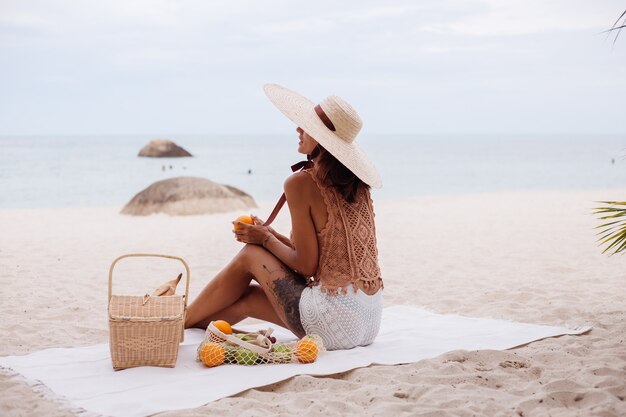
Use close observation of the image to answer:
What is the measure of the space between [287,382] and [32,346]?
1.83 meters

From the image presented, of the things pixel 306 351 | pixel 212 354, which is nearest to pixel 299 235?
pixel 306 351

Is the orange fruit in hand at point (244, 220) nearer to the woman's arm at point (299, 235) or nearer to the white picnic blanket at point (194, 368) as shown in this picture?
the woman's arm at point (299, 235)

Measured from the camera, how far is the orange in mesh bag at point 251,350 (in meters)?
4.04

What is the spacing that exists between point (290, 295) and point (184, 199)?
9183mm

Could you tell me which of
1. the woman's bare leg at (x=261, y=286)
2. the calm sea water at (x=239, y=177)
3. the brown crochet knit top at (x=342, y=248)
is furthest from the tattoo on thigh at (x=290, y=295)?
the calm sea water at (x=239, y=177)

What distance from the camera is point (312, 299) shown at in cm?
422

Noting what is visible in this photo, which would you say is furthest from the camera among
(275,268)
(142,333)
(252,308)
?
(252,308)

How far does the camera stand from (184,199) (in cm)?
1319

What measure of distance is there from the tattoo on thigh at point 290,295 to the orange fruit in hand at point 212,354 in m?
0.44

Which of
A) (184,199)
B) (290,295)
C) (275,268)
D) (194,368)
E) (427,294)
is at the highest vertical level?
(184,199)

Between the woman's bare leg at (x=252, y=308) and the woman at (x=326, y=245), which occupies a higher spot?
the woman at (x=326, y=245)

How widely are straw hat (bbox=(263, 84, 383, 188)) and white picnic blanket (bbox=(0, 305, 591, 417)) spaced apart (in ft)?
3.20

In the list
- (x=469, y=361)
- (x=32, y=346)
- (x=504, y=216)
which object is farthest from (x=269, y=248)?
(x=504, y=216)

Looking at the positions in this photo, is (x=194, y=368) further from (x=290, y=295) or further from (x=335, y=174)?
(x=335, y=174)
